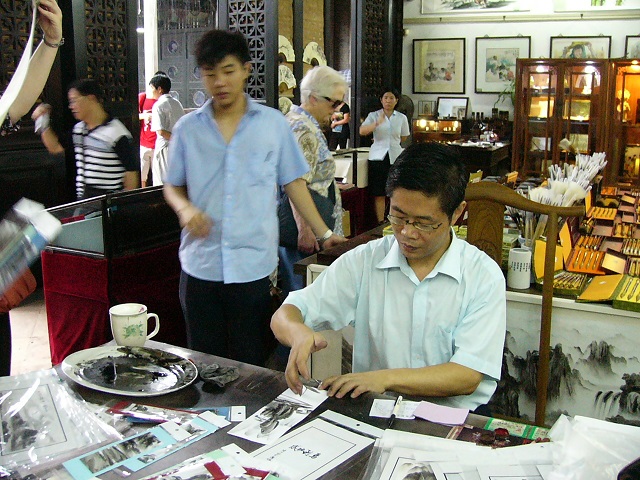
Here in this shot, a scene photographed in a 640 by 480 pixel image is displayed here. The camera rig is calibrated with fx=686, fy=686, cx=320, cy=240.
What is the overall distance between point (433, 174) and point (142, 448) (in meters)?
0.87

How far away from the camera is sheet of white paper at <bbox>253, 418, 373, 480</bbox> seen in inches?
47.1

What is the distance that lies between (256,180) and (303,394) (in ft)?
3.68

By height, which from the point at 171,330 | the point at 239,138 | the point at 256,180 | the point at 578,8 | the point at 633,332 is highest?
the point at 578,8

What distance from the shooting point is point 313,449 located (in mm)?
1258

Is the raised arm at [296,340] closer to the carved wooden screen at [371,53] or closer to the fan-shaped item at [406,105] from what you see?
the carved wooden screen at [371,53]

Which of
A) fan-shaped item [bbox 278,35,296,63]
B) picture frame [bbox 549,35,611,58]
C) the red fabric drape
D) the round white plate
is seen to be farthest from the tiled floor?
picture frame [bbox 549,35,611,58]

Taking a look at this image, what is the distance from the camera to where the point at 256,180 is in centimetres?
244

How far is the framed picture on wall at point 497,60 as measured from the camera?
10172 mm

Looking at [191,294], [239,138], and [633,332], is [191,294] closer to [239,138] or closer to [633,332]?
[239,138]

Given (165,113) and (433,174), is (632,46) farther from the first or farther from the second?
(433,174)

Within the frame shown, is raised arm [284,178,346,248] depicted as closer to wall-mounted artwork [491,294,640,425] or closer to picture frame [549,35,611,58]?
wall-mounted artwork [491,294,640,425]

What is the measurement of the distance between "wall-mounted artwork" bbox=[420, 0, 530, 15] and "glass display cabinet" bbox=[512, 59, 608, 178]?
1.50 meters

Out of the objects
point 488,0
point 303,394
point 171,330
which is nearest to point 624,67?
point 488,0

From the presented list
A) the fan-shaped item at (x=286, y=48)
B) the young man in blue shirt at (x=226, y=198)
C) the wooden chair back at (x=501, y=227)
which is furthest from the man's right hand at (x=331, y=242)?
the fan-shaped item at (x=286, y=48)
